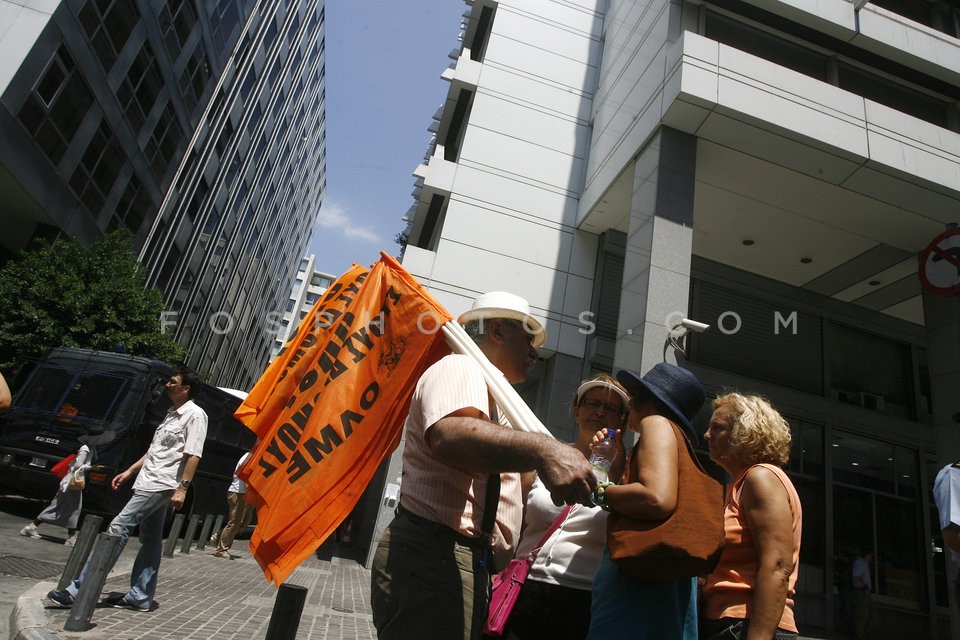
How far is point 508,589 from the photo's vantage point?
2.56 m

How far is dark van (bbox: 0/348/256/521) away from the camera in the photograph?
8.98 meters

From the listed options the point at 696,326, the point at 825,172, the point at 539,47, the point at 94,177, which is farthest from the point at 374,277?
the point at 94,177

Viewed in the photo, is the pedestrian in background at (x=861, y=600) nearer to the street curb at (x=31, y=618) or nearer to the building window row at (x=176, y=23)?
the street curb at (x=31, y=618)

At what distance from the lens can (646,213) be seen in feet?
32.9

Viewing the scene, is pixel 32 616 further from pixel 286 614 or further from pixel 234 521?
pixel 234 521

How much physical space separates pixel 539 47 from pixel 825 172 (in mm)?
9048

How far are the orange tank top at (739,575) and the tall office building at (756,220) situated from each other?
639 cm

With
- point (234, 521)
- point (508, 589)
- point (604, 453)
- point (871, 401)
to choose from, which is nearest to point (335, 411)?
point (508, 589)

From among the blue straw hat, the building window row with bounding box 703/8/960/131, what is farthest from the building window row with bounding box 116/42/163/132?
the blue straw hat

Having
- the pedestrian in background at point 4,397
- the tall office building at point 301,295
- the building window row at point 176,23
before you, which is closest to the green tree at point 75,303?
the building window row at point 176,23

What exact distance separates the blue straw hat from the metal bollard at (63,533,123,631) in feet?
13.2

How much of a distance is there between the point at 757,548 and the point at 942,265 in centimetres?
1110

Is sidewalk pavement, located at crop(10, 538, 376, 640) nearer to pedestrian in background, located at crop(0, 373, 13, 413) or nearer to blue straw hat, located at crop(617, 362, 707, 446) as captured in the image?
pedestrian in background, located at crop(0, 373, 13, 413)

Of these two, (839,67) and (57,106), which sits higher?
(839,67)
